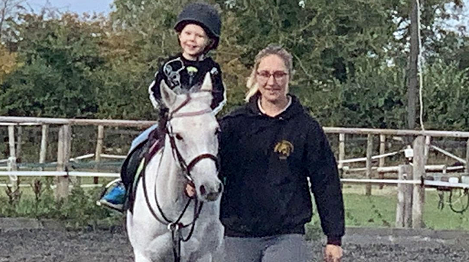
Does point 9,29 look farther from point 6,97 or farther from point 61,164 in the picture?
point 61,164

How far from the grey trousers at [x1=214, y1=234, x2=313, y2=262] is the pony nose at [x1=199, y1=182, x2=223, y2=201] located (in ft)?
0.99

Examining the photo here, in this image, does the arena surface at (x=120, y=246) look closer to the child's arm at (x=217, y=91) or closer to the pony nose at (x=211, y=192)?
the child's arm at (x=217, y=91)

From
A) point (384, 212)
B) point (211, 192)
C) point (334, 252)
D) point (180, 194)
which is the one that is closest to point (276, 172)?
point (211, 192)

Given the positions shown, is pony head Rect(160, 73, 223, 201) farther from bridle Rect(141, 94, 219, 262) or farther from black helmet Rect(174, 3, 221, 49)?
black helmet Rect(174, 3, 221, 49)

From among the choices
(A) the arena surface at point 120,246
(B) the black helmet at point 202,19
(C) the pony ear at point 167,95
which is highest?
(B) the black helmet at point 202,19

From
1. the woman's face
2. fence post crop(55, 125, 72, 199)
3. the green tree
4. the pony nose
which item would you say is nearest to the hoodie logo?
the woman's face

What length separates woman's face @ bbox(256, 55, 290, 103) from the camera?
12.1 ft

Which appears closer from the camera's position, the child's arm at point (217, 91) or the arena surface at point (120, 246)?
the child's arm at point (217, 91)

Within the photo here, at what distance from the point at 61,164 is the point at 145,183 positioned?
573cm

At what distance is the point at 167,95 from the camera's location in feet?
13.1

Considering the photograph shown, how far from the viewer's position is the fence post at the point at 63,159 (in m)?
9.98

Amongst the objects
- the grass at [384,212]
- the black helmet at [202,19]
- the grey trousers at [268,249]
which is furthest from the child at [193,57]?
the grass at [384,212]

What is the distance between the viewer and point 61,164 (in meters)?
10.0

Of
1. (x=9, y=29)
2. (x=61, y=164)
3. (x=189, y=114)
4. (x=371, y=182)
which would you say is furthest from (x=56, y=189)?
(x=9, y=29)
